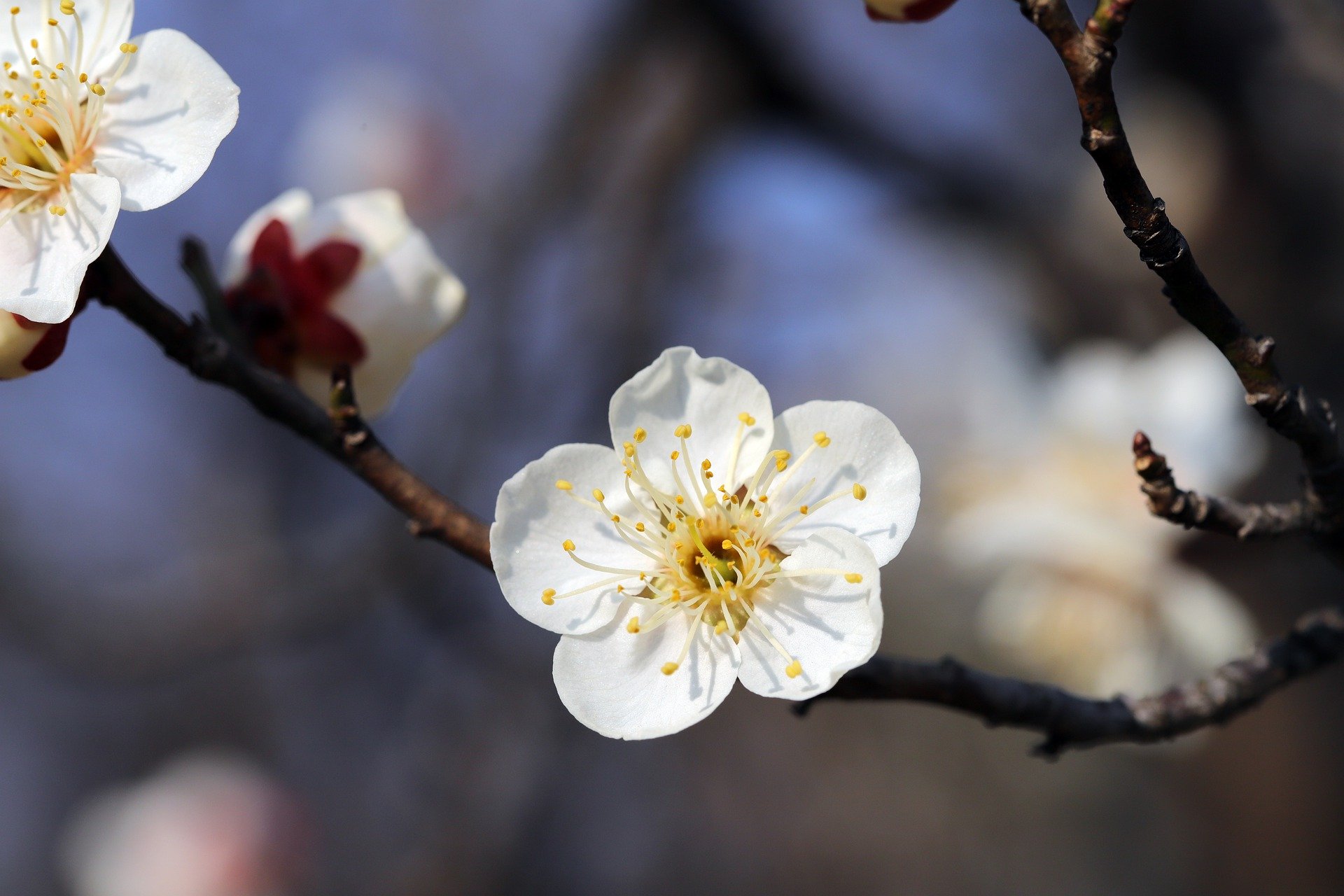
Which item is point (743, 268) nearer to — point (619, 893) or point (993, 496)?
point (993, 496)

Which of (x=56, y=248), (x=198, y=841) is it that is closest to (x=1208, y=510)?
(x=56, y=248)

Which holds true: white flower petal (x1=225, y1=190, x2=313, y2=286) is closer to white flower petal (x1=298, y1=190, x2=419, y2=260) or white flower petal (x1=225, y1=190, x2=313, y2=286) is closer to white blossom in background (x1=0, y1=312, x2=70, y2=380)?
white flower petal (x1=298, y1=190, x2=419, y2=260)

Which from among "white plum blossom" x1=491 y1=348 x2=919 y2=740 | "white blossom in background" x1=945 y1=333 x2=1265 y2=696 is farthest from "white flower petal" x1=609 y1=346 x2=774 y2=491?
"white blossom in background" x1=945 y1=333 x2=1265 y2=696

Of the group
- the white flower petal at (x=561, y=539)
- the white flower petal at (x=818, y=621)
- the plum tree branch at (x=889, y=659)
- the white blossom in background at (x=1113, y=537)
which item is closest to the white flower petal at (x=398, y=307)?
the plum tree branch at (x=889, y=659)

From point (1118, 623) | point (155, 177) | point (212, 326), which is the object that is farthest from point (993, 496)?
point (155, 177)

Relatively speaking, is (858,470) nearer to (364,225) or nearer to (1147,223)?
(1147,223)

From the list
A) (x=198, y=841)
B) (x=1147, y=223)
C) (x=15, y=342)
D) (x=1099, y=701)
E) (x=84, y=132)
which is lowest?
(x=198, y=841)
